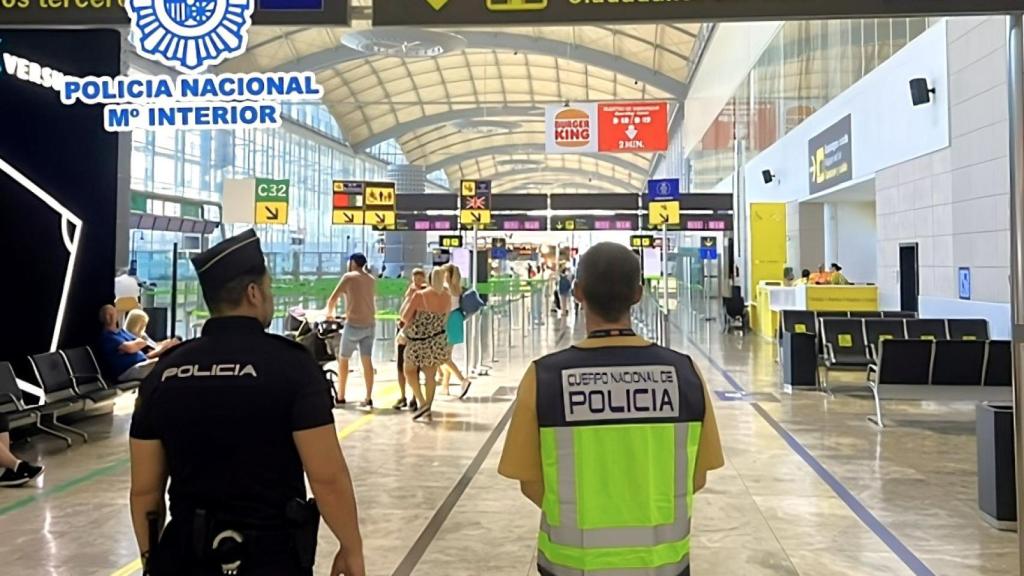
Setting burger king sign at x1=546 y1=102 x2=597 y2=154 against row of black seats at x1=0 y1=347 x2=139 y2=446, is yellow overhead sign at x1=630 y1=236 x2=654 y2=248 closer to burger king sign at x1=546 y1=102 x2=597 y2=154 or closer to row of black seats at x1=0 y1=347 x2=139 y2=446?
burger king sign at x1=546 y1=102 x2=597 y2=154

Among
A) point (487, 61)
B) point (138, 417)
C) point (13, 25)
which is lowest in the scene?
point (138, 417)

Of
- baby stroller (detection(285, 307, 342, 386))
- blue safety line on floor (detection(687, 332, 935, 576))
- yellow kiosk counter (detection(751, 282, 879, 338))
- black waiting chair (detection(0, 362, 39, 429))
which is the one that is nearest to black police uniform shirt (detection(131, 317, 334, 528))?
blue safety line on floor (detection(687, 332, 935, 576))

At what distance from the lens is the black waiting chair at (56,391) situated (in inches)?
271

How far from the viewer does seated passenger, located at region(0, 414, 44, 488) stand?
17.9ft

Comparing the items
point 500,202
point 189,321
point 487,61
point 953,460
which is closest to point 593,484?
point 953,460

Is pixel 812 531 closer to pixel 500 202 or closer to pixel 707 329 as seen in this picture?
pixel 707 329

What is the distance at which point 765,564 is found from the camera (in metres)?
3.98

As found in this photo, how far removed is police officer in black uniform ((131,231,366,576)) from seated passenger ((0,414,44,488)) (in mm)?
4386

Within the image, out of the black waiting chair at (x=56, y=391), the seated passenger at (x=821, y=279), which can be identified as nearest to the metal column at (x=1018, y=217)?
the black waiting chair at (x=56, y=391)

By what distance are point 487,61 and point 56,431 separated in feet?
96.1

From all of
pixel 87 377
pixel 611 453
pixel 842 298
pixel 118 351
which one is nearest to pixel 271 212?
pixel 118 351

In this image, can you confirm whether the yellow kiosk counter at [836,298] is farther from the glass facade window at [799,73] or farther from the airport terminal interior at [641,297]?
the glass facade window at [799,73]

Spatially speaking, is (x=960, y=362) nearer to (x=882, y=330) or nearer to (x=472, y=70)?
(x=882, y=330)

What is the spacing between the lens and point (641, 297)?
6.95ft
